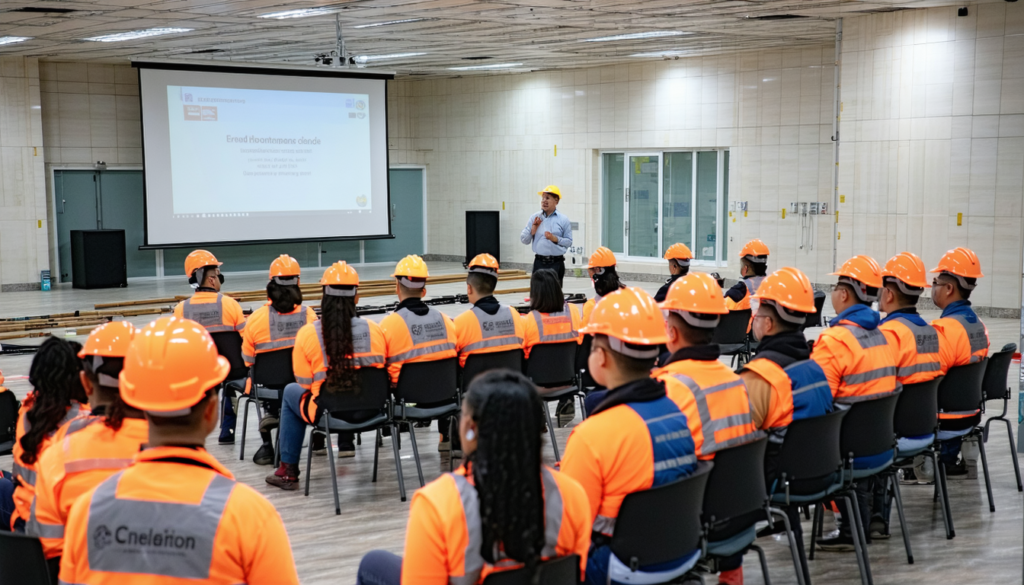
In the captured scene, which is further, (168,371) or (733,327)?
(733,327)

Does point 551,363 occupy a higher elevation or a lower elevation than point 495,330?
lower

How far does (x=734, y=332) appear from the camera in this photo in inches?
303

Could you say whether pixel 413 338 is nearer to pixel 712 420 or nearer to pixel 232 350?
pixel 232 350

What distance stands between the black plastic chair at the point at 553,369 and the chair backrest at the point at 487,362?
236 millimetres

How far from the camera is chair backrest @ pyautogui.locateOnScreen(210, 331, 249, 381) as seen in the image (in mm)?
6508

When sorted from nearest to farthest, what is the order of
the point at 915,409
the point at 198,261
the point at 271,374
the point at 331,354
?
the point at 915,409, the point at 331,354, the point at 271,374, the point at 198,261

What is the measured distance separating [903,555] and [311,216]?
13254mm

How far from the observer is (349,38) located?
563 inches

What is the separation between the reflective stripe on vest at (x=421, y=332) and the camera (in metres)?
5.59

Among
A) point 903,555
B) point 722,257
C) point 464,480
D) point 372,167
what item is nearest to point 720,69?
point 722,257

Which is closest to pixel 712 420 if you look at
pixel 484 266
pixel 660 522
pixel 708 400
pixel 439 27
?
pixel 708 400

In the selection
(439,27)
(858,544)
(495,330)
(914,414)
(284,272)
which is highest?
(439,27)

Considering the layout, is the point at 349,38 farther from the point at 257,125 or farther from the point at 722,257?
the point at 722,257

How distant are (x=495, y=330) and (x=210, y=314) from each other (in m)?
2.05
